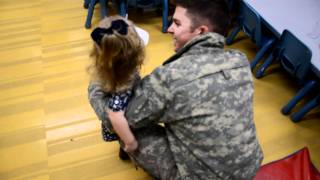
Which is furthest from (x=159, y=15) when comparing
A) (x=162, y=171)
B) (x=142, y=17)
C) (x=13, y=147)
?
(x=162, y=171)

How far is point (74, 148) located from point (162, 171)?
71cm

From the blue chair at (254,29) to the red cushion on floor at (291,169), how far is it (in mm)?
854

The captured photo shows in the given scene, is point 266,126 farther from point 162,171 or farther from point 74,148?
point 74,148

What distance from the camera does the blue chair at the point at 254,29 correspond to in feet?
7.18

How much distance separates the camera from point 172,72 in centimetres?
105

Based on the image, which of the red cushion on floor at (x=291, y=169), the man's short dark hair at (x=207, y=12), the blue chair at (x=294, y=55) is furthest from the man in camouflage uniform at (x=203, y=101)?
the blue chair at (x=294, y=55)

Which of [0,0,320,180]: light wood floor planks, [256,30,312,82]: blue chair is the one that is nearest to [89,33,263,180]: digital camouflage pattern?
[0,0,320,180]: light wood floor planks

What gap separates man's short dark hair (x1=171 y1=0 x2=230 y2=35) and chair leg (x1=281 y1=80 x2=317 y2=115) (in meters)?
1.10

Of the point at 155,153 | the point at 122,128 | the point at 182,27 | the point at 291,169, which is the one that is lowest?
the point at 291,169

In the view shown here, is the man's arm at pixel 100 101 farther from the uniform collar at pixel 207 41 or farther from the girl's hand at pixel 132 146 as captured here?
the uniform collar at pixel 207 41

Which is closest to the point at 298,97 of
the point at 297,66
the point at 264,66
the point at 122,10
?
the point at 297,66

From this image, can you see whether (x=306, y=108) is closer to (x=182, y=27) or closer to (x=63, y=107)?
(x=182, y=27)

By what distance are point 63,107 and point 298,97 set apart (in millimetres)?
1504

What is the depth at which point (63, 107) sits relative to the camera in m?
2.11
